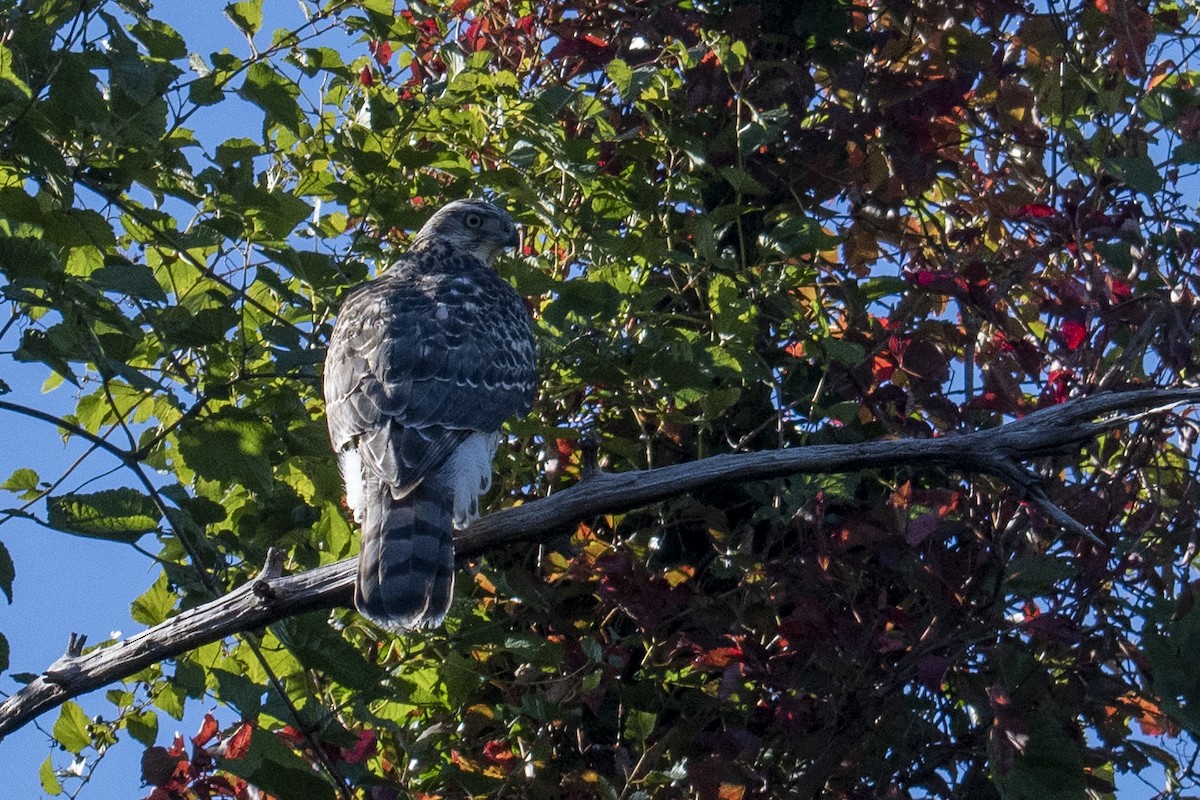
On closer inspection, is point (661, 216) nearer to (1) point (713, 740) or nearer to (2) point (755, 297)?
(2) point (755, 297)

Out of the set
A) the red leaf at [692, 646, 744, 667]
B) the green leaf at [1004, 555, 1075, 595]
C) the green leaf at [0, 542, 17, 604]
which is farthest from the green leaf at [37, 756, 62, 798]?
the green leaf at [1004, 555, 1075, 595]

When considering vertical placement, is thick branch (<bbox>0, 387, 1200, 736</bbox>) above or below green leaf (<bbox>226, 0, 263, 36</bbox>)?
below

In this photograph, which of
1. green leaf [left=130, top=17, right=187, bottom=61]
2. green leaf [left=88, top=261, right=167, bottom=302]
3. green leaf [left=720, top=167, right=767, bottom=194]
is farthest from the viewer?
green leaf [left=720, top=167, right=767, bottom=194]

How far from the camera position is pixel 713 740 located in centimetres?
349

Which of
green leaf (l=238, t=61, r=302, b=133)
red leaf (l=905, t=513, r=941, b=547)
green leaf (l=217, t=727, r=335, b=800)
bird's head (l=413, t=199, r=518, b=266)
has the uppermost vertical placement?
bird's head (l=413, t=199, r=518, b=266)

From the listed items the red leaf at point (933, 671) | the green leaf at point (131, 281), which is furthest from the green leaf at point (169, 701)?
the red leaf at point (933, 671)

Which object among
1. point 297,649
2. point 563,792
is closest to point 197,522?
point 297,649

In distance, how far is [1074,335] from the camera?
3580 mm

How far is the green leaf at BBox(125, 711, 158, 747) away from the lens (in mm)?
3203

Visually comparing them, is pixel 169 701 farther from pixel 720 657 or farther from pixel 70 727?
pixel 720 657

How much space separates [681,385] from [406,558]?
30.3 inches

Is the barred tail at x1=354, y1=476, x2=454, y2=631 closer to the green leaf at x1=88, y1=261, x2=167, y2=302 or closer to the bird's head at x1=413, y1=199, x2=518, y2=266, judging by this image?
the green leaf at x1=88, y1=261, x2=167, y2=302

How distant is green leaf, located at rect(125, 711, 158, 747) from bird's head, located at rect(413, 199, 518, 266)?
1779 millimetres

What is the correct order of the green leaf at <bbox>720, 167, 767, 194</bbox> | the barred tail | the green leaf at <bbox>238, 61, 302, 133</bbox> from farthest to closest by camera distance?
the green leaf at <bbox>720, 167, 767, 194</bbox>, the green leaf at <bbox>238, 61, 302, 133</bbox>, the barred tail
